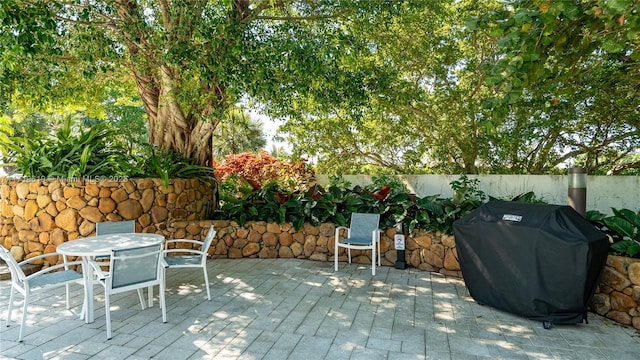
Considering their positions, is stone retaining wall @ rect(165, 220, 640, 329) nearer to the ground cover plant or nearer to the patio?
the patio

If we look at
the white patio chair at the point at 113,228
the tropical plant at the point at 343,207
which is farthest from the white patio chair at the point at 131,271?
the tropical plant at the point at 343,207

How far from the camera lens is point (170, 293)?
3957 millimetres

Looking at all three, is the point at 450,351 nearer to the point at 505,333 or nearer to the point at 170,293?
the point at 505,333

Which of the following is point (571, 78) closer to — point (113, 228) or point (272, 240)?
point (272, 240)

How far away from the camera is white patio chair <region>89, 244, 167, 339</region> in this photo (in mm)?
2857

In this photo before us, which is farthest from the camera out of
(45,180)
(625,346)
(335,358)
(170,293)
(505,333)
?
(45,180)

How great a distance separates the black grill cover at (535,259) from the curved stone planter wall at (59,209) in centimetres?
426

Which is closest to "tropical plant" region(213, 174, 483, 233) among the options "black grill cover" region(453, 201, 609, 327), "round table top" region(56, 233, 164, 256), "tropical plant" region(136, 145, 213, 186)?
"tropical plant" region(136, 145, 213, 186)

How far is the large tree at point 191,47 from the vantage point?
12.3 feet

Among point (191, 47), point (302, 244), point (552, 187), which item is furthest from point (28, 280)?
point (552, 187)

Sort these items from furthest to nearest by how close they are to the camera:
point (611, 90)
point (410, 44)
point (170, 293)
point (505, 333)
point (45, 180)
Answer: point (410, 44)
point (611, 90)
point (45, 180)
point (170, 293)
point (505, 333)

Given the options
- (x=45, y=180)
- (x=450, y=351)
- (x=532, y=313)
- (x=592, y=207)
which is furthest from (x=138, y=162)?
(x=592, y=207)

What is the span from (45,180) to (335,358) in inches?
174

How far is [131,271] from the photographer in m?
2.97
